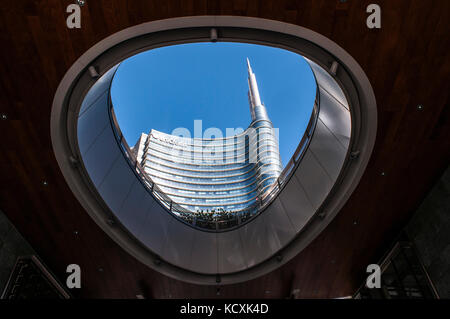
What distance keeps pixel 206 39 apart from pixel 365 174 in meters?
4.34

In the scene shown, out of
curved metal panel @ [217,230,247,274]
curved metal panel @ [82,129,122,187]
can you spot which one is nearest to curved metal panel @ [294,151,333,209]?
curved metal panel @ [217,230,247,274]

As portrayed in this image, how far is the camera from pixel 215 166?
7831 cm

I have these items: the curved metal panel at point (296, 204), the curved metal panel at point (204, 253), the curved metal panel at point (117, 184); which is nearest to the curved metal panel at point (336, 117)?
the curved metal panel at point (296, 204)

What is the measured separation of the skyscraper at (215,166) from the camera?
68250 millimetres

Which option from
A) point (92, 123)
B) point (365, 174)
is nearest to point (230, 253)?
point (365, 174)

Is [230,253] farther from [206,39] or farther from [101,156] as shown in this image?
[206,39]

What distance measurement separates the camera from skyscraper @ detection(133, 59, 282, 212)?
68250 mm

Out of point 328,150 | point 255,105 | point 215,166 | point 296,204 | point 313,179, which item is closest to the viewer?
point 328,150

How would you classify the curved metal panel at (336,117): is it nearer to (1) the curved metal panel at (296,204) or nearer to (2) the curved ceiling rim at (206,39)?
(2) the curved ceiling rim at (206,39)

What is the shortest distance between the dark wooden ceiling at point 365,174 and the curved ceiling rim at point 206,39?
0.11m

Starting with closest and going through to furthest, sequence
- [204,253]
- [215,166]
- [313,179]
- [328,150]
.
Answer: [328,150]
[313,179]
[204,253]
[215,166]

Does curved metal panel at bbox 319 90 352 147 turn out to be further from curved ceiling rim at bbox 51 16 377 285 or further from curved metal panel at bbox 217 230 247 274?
curved metal panel at bbox 217 230 247 274

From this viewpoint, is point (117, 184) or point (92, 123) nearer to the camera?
point (92, 123)
